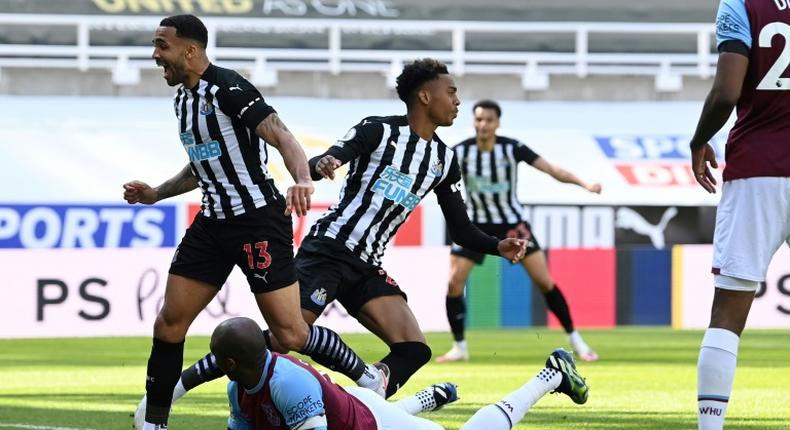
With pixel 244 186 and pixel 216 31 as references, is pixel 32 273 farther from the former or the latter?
pixel 216 31

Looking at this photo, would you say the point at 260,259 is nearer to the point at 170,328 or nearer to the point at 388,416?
the point at 170,328

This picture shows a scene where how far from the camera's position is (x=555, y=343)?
1731 centimetres

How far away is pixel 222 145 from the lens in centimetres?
723

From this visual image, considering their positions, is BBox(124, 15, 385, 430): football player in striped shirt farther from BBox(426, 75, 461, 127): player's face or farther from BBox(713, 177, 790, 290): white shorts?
BBox(713, 177, 790, 290): white shorts

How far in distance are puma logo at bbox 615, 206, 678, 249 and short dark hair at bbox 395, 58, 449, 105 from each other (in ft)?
62.4

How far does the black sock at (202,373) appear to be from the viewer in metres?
7.82

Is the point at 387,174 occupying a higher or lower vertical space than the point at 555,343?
higher

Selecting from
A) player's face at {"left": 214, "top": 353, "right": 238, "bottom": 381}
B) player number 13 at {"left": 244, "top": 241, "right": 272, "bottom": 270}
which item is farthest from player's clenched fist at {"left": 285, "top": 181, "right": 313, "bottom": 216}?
player's face at {"left": 214, "top": 353, "right": 238, "bottom": 381}

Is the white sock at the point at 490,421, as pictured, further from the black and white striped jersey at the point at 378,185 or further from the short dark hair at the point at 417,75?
the short dark hair at the point at 417,75

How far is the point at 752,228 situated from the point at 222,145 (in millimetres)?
2377

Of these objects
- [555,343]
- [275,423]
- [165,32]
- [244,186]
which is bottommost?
[555,343]

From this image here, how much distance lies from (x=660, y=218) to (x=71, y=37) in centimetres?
1437

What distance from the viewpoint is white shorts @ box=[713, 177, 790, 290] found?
6289 millimetres

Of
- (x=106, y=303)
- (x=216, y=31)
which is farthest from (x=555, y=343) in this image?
(x=216, y=31)
